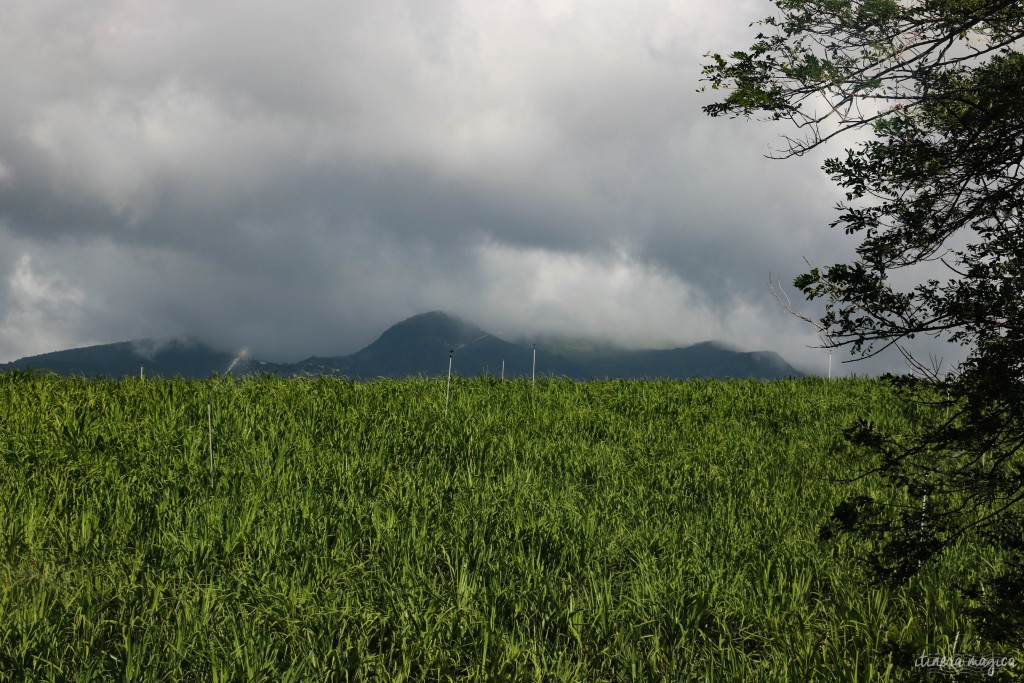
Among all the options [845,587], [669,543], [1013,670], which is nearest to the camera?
[1013,670]

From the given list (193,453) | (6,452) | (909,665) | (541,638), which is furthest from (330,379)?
(909,665)

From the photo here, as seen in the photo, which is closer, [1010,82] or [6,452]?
[1010,82]

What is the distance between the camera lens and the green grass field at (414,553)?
4.39 metres

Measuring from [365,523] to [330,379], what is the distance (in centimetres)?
554

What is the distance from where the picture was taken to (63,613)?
4695 mm

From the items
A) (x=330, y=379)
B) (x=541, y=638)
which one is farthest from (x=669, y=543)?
(x=330, y=379)

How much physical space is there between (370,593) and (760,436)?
24.9 feet

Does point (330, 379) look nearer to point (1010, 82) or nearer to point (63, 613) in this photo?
point (63, 613)

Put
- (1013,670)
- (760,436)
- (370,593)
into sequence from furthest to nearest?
(760,436)
(370,593)
(1013,670)

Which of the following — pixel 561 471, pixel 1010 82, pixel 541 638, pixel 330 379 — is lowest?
pixel 541 638

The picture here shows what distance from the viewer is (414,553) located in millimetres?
5656

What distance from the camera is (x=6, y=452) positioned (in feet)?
26.5

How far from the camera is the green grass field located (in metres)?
4.39

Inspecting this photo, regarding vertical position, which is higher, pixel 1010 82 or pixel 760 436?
pixel 1010 82
